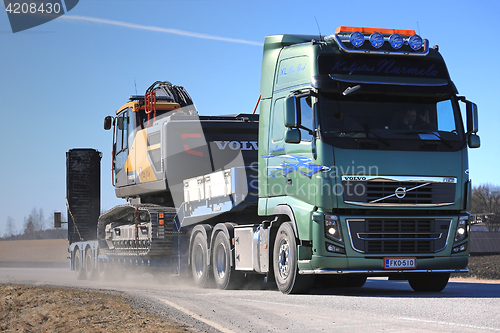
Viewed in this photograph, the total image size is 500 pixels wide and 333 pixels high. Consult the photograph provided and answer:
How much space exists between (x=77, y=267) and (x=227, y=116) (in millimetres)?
9264

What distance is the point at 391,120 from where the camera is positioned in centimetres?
1218

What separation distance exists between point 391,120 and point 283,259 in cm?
319

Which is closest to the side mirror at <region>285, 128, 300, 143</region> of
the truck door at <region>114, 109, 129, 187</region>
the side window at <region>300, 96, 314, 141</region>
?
the side window at <region>300, 96, 314, 141</region>

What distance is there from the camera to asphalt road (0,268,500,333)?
8461 mm

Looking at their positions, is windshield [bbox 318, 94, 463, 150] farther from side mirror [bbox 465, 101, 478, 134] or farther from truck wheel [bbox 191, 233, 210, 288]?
truck wheel [bbox 191, 233, 210, 288]

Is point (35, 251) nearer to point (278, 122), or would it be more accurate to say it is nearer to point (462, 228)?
point (278, 122)

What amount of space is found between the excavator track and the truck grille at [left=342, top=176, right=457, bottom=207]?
7219mm

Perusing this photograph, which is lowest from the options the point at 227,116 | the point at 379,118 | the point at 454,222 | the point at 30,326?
the point at 30,326

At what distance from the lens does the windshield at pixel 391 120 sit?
39.2 ft

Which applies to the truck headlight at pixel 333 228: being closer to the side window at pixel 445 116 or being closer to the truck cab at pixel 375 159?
the truck cab at pixel 375 159

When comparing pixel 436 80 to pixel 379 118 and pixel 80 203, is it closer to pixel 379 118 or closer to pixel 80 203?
pixel 379 118

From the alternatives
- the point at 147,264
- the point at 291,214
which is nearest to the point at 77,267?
the point at 147,264

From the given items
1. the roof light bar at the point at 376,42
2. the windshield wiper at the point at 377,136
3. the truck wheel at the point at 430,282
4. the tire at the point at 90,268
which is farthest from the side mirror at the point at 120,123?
the windshield wiper at the point at 377,136

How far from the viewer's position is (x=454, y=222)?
484 inches
